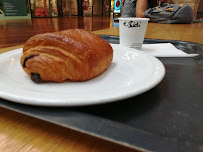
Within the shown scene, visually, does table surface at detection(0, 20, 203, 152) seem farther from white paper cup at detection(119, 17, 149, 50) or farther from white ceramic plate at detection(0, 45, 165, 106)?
white paper cup at detection(119, 17, 149, 50)

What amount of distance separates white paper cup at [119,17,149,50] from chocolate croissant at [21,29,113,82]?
0.35 metres

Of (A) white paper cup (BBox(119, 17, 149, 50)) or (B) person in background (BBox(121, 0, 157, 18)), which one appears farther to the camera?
(B) person in background (BBox(121, 0, 157, 18))

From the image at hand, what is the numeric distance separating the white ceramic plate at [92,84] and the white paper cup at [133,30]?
12 cm

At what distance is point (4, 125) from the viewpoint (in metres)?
0.28

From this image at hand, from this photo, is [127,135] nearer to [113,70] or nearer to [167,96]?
[167,96]

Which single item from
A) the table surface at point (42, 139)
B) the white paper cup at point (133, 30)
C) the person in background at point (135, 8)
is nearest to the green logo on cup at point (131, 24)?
the white paper cup at point (133, 30)

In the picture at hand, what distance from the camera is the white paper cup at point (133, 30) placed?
694 mm

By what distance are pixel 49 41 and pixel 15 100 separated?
185 millimetres

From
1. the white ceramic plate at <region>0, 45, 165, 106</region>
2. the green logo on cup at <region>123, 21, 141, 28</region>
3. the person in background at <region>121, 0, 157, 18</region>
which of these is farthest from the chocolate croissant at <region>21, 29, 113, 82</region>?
the person in background at <region>121, 0, 157, 18</region>

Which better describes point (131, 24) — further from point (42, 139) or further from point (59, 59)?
point (42, 139)

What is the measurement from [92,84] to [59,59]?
0.33 ft

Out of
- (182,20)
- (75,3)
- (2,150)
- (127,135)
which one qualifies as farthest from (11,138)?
(75,3)

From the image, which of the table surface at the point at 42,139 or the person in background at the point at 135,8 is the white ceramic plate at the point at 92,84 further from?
the person in background at the point at 135,8

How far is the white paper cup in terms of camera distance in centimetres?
69
